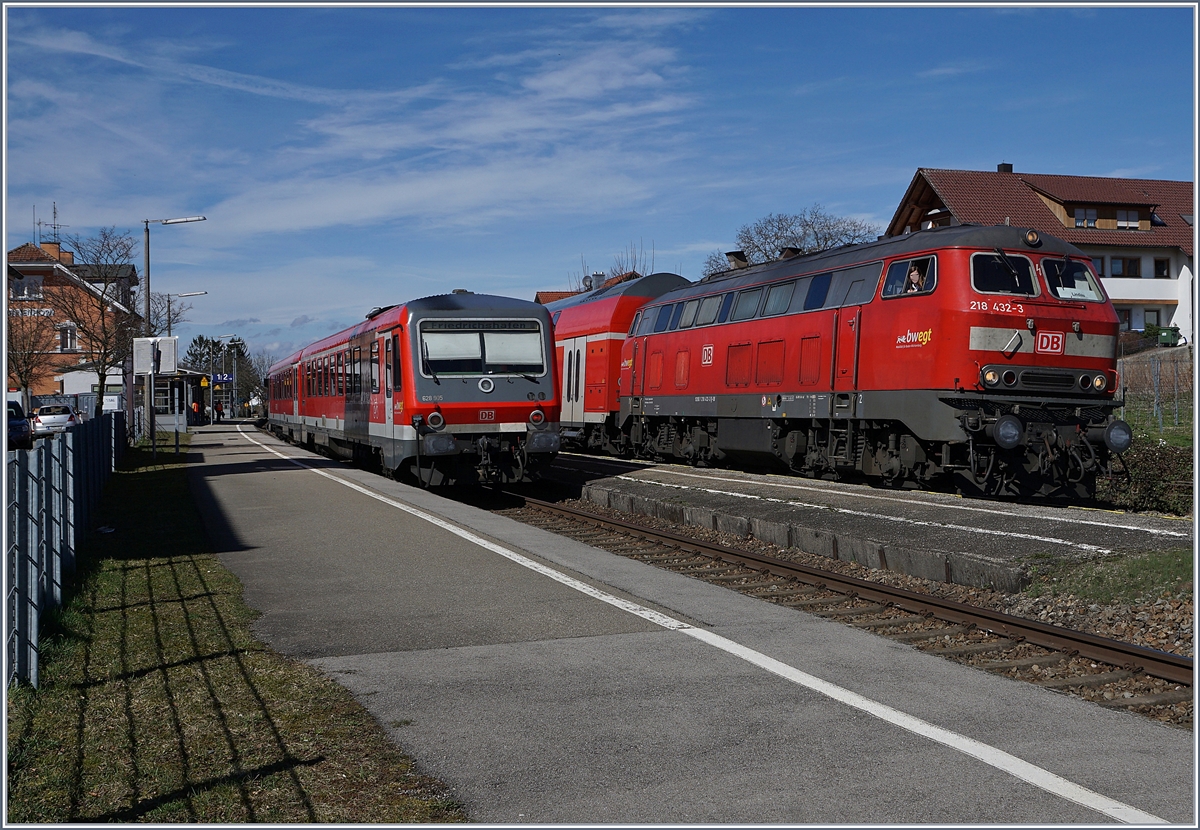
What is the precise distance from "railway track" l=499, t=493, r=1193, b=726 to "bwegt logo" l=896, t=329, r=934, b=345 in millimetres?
4490

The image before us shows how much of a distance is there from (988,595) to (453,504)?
8810mm

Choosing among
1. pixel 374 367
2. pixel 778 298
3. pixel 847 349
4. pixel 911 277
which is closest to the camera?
pixel 911 277

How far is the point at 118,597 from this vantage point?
29.1 ft

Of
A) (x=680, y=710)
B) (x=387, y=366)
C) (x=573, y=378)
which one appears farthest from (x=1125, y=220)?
(x=680, y=710)

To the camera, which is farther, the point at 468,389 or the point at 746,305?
the point at 746,305

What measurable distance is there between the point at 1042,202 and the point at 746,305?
41181 mm

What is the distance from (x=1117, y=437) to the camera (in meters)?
13.8

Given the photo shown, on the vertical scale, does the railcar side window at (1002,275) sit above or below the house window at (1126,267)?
below

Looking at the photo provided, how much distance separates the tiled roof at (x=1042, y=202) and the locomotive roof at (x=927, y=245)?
3429 cm

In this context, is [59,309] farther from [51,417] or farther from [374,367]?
[374,367]

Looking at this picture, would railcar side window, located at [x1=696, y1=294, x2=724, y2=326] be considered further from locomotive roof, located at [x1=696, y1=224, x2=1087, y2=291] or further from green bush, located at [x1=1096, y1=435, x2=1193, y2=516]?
green bush, located at [x1=1096, y1=435, x2=1193, y2=516]

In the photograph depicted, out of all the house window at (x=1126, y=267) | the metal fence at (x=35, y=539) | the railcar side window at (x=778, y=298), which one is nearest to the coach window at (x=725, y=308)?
the railcar side window at (x=778, y=298)

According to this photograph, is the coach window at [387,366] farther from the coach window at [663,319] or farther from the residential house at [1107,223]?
the residential house at [1107,223]

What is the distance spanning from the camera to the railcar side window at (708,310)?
69.6 feet
